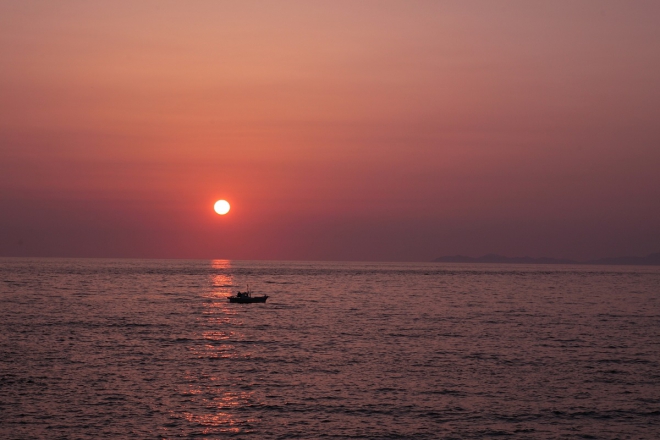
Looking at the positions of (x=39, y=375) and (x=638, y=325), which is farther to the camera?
(x=638, y=325)

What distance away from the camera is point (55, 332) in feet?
259

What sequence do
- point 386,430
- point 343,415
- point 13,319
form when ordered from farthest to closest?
point 13,319 < point 343,415 < point 386,430

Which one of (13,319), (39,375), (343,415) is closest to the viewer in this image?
(343,415)

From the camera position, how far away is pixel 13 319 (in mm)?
92312

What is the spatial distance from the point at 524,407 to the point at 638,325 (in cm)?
5693

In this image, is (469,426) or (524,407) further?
(524,407)

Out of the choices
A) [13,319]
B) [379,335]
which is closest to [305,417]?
[379,335]

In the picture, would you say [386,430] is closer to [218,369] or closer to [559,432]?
[559,432]

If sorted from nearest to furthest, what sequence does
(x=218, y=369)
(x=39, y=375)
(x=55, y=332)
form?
(x=39, y=375), (x=218, y=369), (x=55, y=332)

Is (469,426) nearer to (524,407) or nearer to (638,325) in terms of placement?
(524,407)

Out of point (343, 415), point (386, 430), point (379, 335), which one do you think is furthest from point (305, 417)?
point (379, 335)

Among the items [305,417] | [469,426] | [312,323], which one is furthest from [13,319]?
[469,426]

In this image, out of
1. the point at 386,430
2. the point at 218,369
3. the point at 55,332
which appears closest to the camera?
the point at 386,430

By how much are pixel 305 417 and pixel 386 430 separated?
216 inches
